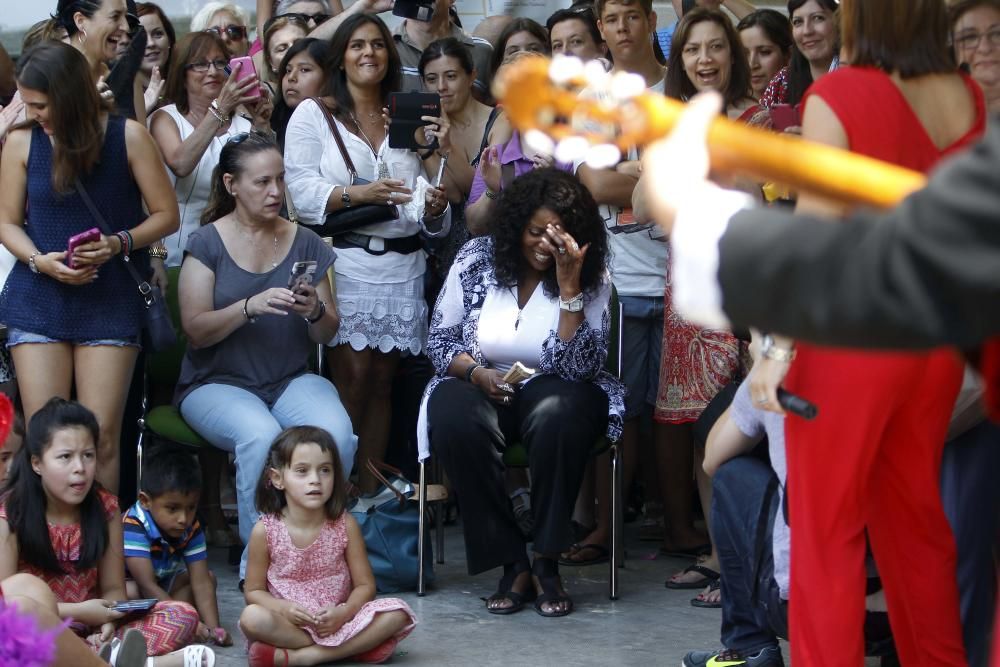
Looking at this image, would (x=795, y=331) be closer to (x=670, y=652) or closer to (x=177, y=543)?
(x=670, y=652)

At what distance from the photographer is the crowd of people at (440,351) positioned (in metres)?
3.04

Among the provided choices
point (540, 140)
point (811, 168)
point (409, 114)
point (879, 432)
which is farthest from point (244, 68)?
point (811, 168)

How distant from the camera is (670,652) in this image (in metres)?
4.28

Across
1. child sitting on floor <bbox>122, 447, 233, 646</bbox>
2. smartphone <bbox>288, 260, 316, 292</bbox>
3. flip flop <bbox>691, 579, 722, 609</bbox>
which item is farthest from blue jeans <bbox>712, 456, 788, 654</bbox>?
smartphone <bbox>288, 260, 316, 292</bbox>

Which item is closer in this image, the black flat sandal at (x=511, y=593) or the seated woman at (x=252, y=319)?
the black flat sandal at (x=511, y=593)

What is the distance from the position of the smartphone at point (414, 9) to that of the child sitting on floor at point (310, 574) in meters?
2.36

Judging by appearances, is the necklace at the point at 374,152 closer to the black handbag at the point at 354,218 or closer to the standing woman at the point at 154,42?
the black handbag at the point at 354,218

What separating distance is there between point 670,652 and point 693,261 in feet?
9.52

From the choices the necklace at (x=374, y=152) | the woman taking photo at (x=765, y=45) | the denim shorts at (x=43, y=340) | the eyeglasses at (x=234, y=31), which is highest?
the eyeglasses at (x=234, y=31)

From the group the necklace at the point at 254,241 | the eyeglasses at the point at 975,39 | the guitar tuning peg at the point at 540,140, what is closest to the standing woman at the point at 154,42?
the necklace at the point at 254,241

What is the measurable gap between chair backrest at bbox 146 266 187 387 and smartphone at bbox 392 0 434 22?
1519mm

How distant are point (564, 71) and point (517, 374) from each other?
10.5 ft

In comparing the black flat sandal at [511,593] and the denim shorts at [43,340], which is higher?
the denim shorts at [43,340]

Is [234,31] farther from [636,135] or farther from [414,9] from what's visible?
[636,135]
